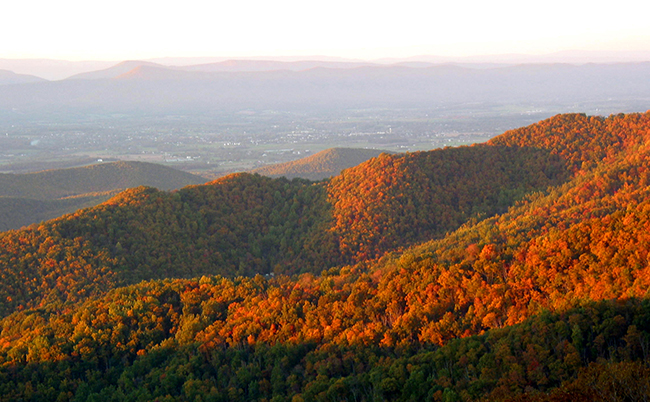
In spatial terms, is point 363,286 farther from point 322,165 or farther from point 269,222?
point 322,165

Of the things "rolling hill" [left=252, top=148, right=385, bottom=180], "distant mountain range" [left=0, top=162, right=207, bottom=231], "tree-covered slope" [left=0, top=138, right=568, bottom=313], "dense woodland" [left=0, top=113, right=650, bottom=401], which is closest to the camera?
"dense woodland" [left=0, top=113, right=650, bottom=401]

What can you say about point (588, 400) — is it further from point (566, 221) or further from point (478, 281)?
point (566, 221)

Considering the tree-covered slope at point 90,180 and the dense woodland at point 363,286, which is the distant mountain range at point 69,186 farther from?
the dense woodland at point 363,286

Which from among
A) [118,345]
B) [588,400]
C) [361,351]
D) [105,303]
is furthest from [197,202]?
[588,400]

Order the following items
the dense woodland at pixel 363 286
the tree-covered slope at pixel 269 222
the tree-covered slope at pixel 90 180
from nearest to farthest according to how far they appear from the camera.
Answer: the dense woodland at pixel 363 286
the tree-covered slope at pixel 269 222
the tree-covered slope at pixel 90 180

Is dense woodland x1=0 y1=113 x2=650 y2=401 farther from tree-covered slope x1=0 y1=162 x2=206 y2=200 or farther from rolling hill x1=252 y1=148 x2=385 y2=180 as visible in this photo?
rolling hill x1=252 y1=148 x2=385 y2=180

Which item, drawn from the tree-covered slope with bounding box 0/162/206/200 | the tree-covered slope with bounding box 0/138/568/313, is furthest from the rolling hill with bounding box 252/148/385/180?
the tree-covered slope with bounding box 0/138/568/313

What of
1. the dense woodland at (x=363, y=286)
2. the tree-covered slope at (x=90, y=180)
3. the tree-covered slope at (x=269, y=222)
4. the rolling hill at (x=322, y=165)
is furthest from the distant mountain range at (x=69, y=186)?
the dense woodland at (x=363, y=286)
